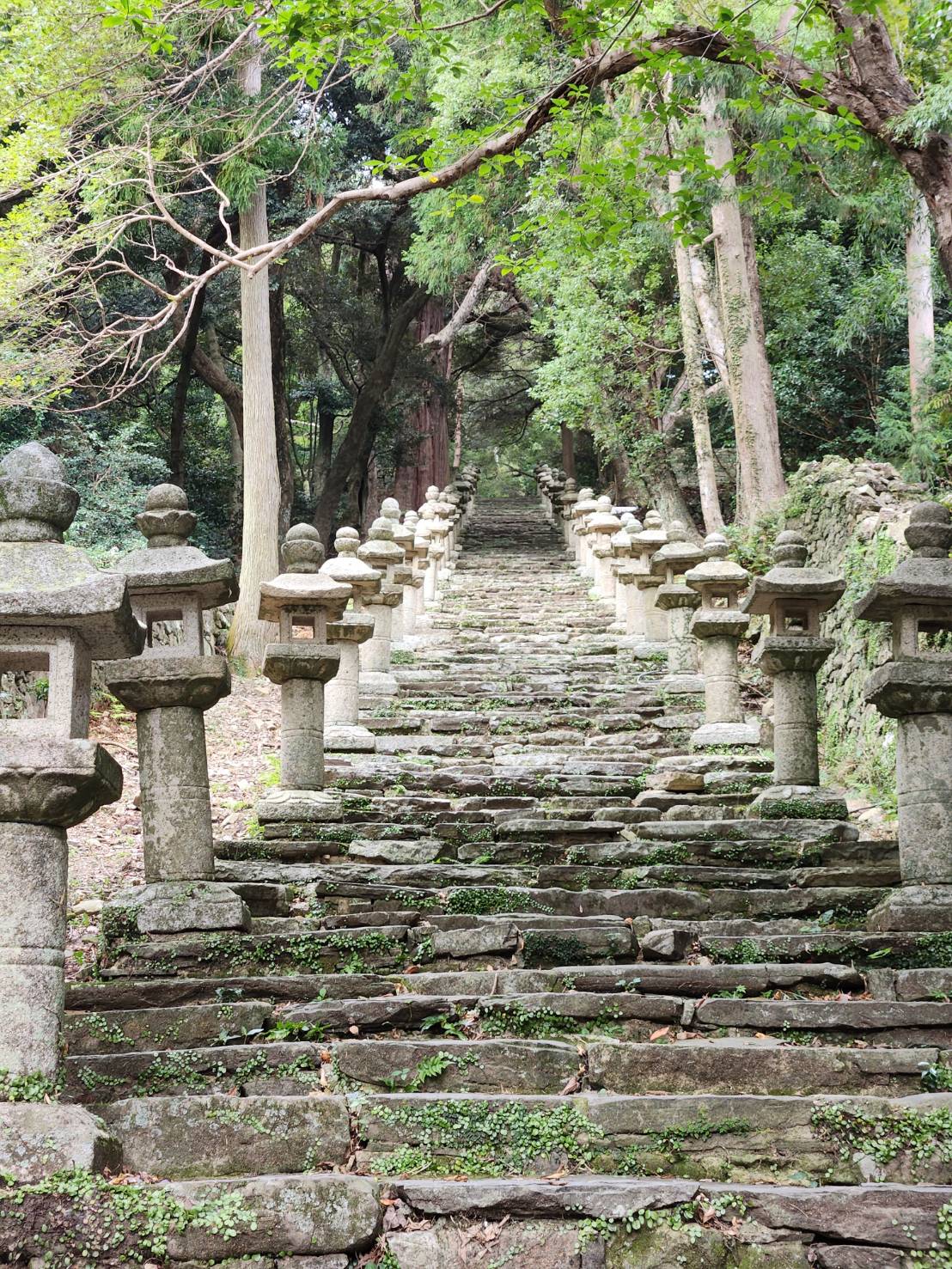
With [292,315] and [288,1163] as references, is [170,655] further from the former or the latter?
[292,315]

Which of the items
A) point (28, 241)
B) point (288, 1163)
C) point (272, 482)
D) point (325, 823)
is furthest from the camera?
point (272, 482)

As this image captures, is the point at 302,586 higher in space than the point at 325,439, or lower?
lower

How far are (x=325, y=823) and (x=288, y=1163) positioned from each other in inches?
143

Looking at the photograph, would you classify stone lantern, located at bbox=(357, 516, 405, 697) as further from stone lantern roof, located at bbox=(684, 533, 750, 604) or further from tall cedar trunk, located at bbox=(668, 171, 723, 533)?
tall cedar trunk, located at bbox=(668, 171, 723, 533)

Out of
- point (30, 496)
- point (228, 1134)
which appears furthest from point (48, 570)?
point (228, 1134)

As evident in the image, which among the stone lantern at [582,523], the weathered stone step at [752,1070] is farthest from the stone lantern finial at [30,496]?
the stone lantern at [582,523]

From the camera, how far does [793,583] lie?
8492mm

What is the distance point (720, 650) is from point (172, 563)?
511 centimetres

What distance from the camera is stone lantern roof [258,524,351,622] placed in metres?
8.43

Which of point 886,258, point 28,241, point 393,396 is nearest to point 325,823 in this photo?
point 28,241

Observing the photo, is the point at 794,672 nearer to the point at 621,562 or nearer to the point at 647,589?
the point at 647,589

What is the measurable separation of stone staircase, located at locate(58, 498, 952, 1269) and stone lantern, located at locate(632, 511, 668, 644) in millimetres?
5888

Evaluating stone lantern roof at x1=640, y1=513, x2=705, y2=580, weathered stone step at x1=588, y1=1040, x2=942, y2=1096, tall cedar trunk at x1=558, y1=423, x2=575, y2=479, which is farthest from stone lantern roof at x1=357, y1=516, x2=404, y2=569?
tall cedar trunk at x1=558, y1=423, x2=575, y2=479

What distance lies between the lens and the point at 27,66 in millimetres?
13133
